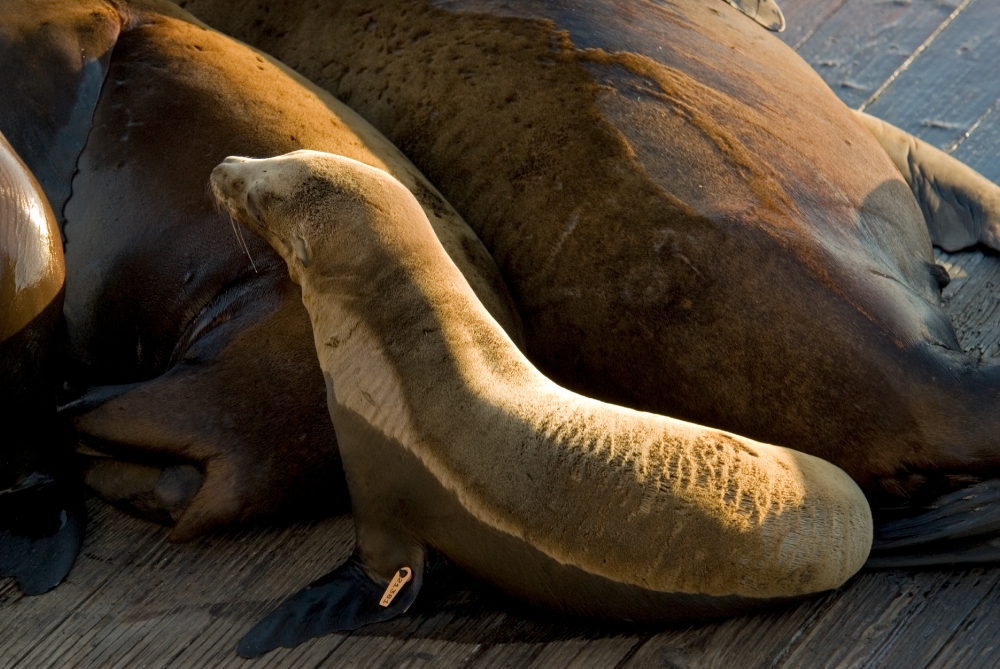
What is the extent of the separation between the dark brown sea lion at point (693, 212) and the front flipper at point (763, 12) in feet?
0.63

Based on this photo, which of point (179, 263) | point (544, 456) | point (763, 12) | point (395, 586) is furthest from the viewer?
point (763, 12)

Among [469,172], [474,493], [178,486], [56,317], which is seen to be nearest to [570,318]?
[469,172]

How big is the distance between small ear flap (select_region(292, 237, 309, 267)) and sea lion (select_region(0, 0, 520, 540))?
247mm

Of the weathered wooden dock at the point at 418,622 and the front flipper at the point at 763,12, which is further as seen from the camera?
the front flipper at the point at 763,12

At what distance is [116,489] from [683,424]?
5.00ft

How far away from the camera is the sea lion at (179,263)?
2951 millimetres

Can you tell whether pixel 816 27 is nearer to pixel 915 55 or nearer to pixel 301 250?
pixel 915 55

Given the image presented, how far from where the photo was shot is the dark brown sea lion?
276 centimetres

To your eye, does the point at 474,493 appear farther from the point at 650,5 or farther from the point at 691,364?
the point at 650,5

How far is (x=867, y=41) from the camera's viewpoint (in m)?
5.01

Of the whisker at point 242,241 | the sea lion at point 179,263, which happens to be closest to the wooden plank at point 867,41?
the sea lion at point 179,263

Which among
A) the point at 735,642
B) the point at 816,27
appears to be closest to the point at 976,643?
the point at 735,642

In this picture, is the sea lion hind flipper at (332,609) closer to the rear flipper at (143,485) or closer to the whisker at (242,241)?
the rear flipper at (143,485)

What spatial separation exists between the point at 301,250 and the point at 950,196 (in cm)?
223
